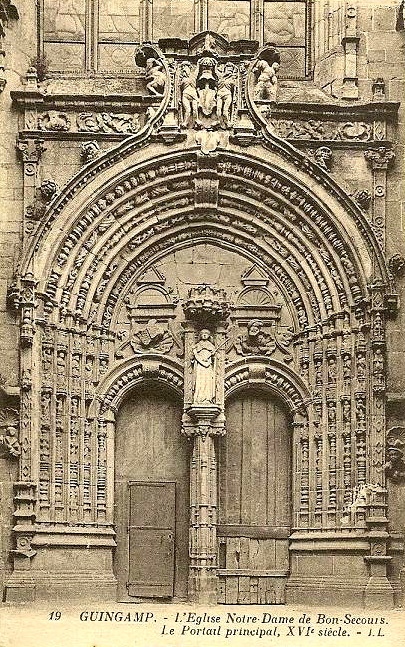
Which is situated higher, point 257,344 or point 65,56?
point 65,56

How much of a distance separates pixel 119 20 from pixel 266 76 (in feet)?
6.94

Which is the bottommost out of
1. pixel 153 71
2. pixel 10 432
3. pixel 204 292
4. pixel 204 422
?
pixel 10 432

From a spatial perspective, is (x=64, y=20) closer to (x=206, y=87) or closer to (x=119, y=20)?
(x=119, y=20)

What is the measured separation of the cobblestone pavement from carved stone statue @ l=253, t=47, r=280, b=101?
20.2 ft

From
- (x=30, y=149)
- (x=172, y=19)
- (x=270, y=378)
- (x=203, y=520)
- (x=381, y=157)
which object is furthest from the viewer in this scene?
(x=172, y=19)

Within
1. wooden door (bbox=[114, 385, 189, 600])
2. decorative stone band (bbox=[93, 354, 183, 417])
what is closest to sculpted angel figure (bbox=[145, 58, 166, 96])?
decorative stone band (bbox=[93, 354, 183, 417])

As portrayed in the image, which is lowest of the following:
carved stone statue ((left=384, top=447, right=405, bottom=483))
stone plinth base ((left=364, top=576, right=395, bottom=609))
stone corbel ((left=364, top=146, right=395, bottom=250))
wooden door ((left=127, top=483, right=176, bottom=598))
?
stone plinth base ((left=364, top=576, right=395, bottom=609))

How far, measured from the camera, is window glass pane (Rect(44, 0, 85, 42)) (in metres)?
15.4

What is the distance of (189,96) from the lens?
1490 cm

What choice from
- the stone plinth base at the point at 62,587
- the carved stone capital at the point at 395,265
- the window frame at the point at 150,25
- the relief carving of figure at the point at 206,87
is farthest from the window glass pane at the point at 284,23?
the stone plinth base at the point at 62,587

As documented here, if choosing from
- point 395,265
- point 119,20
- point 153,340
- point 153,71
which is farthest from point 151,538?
point 119,20

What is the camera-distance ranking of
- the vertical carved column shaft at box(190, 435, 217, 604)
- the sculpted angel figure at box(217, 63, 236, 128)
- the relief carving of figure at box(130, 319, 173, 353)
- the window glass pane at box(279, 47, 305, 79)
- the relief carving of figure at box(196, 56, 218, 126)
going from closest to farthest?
the vertical carved column shaft at box(190, 435, 217, 604) < the relief carving of figure at box(196, 56, 218, 126) < the sculpted angel figure at box(217, 63, 236, 128) < the relief carving of figure at box(130, 319, 173, 353) < the window glass pane at box(279, 47, 305, 79)

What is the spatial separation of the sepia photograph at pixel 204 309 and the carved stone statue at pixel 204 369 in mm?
27

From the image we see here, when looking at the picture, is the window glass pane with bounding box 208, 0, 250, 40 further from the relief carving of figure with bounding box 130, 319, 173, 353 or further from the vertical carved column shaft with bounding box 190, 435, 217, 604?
the vertical carved column shaft with bounding box 190, 435, 217, 604
